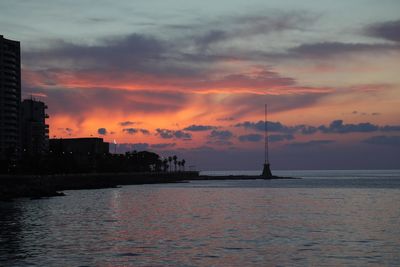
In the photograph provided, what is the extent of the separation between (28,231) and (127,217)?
2587cm

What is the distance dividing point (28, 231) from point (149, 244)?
66.8 ft

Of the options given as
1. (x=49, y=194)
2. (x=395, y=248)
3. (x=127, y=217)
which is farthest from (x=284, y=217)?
(x=49, y=194)

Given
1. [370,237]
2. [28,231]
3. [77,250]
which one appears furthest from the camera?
[28,231]

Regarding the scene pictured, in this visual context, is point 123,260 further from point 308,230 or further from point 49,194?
point 49,194

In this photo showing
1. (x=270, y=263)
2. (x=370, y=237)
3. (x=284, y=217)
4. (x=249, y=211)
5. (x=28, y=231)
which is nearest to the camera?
(x=270, y=263)

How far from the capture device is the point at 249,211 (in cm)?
10744

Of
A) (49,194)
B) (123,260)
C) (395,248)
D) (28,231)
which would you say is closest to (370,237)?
(395,248)

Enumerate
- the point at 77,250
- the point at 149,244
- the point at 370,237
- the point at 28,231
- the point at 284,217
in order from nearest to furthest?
1. the point at 77,250
2. the point at 149,244
3. the point at 370,237
4. the point at 28,231
5. the point at 284,217

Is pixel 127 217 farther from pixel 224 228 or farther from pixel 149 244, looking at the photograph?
pixel 149 244

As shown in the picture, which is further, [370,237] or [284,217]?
[284,217]

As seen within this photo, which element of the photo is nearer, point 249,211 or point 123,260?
point 123,260

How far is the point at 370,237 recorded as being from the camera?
219ft

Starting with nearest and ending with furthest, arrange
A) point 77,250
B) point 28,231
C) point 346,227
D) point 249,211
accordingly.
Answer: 1. point 77,250
2. point 28,231
3. point 346,227
4. point 249,211

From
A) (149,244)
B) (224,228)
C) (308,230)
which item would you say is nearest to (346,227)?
(308,230)
